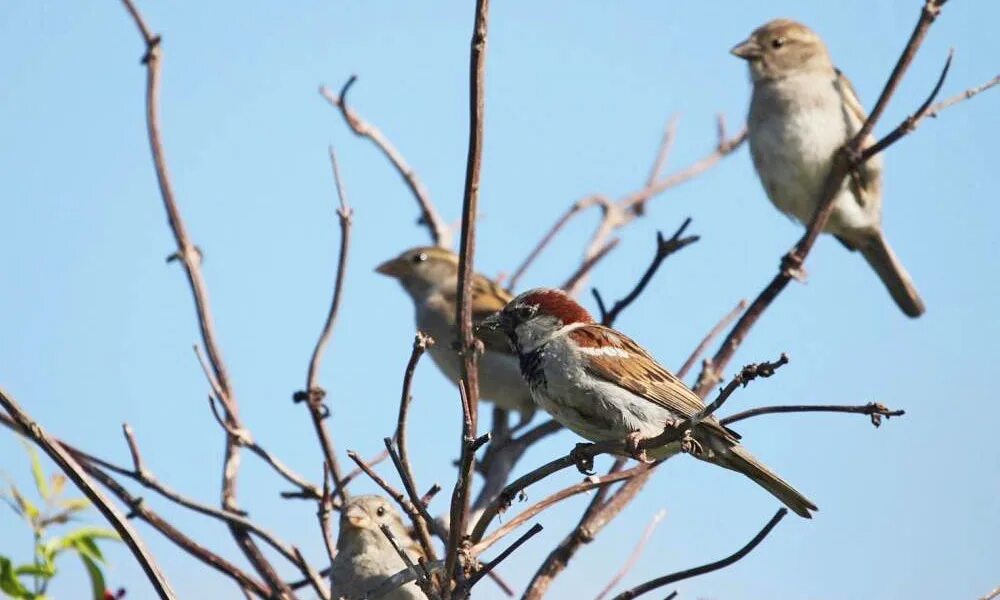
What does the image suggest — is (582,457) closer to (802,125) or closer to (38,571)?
(38,571)

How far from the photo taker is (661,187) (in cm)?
608

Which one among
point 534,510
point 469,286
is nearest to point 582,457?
point 534,510

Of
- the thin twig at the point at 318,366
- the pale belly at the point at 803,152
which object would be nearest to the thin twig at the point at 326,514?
the thin twig at the point at 318,366

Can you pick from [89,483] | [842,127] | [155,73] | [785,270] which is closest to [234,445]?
[155,73]

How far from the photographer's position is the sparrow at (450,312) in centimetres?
659

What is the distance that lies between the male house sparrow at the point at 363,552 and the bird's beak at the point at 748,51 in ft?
9.85

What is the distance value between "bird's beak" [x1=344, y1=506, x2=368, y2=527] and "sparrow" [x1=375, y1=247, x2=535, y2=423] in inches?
62.9

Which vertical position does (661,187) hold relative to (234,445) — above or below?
above

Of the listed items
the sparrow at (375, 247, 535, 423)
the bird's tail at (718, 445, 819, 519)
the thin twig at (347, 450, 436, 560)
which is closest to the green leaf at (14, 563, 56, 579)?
the thin twig at (347, 450, 436, 560)

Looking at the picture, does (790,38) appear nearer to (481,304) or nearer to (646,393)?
(481,304)

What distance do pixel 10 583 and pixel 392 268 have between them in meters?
5.28

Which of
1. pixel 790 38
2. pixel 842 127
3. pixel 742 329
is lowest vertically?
pixel 742 329

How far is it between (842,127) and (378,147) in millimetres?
2181

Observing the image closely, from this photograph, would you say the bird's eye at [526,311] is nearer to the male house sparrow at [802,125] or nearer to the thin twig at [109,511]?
the thin twig at [109,511]
